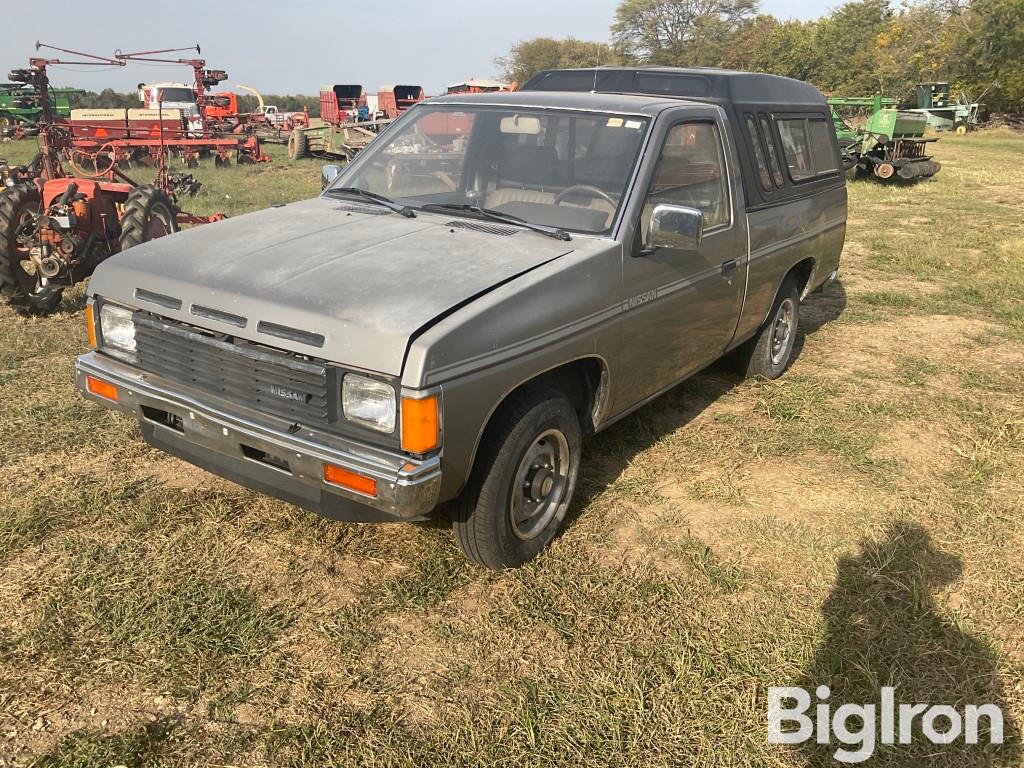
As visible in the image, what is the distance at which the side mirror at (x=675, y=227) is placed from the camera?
3.38 m

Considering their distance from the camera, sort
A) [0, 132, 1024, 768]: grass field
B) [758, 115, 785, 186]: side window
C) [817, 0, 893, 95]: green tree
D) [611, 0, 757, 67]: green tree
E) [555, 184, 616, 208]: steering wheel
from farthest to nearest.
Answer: [611, 0, 757, 67]: green tree < [817, 0, 893, 95]: green tree < [758, 115, 785, 186]: side window < [555, 184, 616, 208]: steering wheel < [0, 132, 1024, 768]: grass field

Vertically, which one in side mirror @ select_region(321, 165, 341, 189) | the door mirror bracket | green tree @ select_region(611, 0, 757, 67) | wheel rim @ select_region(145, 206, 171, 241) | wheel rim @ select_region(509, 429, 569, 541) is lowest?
wheel rim @ select_region(509, 429, 569, 541)

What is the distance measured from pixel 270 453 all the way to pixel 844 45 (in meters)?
58.8

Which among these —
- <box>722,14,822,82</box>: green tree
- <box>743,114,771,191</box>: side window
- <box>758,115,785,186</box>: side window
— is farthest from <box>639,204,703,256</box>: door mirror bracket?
<box>722,14,822,82</box>: green tree

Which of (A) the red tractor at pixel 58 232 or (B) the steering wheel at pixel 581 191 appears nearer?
(B) the steering wheel at pixel 581 191

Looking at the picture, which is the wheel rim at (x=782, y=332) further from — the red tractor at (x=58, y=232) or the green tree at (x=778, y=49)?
the green tree at (x=778, y=49)

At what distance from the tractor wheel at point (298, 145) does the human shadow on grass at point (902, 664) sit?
71.7 ft

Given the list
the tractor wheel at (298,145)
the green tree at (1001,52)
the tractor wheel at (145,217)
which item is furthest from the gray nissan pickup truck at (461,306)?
the green tree at (1001,52)

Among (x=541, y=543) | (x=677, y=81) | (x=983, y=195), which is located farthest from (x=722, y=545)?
(x=983, y=195)

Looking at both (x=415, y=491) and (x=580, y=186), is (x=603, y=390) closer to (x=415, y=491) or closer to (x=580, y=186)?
(x=580, y=186)

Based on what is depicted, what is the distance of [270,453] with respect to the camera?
9.23 feet

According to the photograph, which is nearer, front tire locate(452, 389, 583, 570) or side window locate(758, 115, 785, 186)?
front tire locate(452, 389, 583, 570)

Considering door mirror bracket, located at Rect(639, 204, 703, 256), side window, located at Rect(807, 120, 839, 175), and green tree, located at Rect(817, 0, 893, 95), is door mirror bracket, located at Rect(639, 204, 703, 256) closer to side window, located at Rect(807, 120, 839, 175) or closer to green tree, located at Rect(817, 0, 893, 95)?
side window, located at Rect(807, 120, 839, 175)

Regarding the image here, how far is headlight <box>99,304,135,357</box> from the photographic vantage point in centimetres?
330
